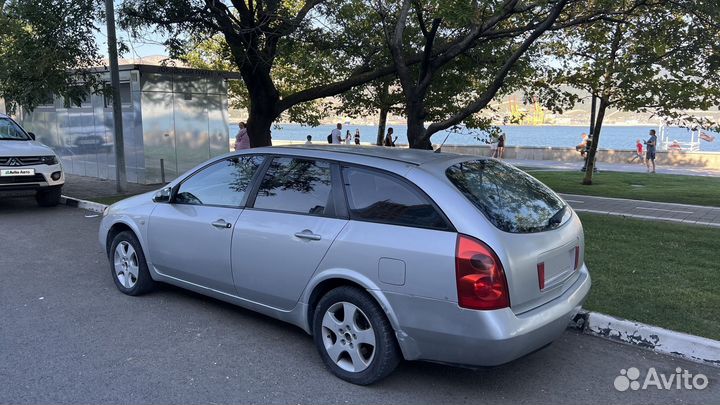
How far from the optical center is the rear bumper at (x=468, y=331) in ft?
10.5

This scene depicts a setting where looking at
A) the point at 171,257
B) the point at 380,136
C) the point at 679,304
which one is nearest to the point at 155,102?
the point at 380,136

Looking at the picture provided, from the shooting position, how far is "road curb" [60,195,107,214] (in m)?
10.7

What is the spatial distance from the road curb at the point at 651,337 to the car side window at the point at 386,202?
202cm

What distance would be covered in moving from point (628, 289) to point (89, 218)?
8.78 meters

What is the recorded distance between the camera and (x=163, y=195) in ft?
16.9

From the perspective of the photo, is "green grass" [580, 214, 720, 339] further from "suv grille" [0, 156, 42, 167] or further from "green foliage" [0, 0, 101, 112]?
"suv grille" [0, 156, 42, 167]

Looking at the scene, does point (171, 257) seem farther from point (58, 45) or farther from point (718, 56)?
point (718, 56)

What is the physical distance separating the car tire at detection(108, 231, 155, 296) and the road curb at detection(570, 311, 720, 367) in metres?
3.96

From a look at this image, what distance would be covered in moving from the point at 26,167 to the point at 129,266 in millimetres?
6278

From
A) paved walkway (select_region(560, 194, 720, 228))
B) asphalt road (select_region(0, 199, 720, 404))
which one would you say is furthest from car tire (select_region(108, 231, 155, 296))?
paved walkway (select_region(560, 194, 720, 228))

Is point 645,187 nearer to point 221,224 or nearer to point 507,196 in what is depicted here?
point 507,196

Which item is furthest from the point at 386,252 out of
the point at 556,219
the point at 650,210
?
the point at 650,210

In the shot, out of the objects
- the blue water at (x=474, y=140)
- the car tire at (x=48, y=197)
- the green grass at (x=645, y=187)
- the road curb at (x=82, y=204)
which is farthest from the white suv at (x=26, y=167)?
the blue water at (x=474, y=140)

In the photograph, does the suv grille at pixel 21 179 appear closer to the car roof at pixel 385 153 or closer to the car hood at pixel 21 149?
the car hood at pixel 21 149
